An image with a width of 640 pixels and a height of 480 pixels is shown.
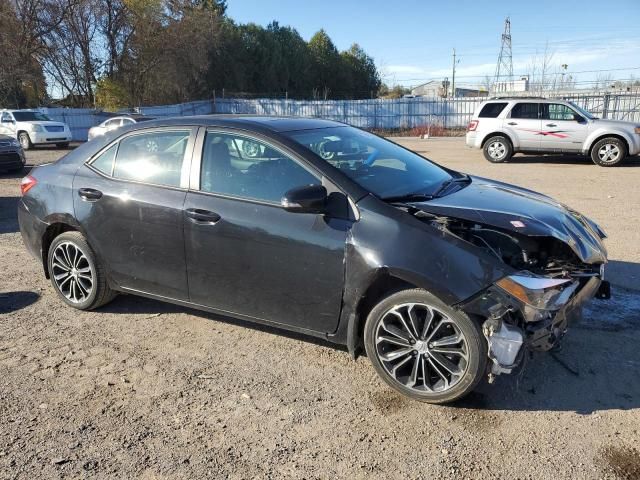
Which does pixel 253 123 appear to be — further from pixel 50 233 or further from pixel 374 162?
pixel 50 233

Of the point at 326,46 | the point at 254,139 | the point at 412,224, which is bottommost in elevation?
the point at 412,224

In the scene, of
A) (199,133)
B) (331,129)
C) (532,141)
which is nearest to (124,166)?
(199,133)

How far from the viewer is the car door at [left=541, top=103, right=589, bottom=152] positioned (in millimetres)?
14547

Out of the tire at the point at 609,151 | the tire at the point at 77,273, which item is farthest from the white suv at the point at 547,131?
the tire at the point at 77,273

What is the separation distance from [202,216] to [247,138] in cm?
65

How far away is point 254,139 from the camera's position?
385 cm

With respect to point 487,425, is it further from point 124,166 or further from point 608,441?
point 124,166

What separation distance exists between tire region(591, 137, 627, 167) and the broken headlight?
13.1 metres

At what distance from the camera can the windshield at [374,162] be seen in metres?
3.73

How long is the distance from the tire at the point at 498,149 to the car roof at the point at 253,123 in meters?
12.5

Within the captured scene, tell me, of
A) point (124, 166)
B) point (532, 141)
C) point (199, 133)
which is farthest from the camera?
point (532, 141)

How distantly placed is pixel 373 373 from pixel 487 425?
85cm

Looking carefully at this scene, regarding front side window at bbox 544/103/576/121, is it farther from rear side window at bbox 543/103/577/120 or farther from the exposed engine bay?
the exposed engine bay

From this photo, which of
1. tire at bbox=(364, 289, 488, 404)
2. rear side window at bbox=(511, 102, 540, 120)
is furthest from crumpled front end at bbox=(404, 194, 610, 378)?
rear side window at bbox=(511, 102, 540, 120)
